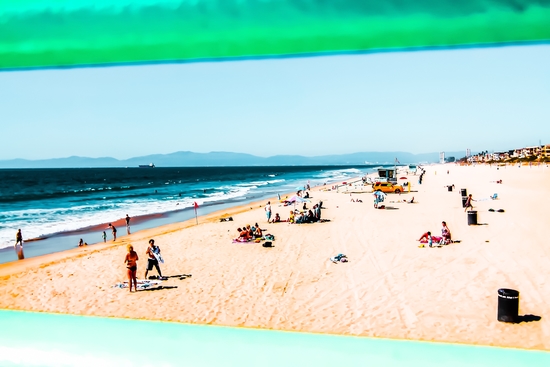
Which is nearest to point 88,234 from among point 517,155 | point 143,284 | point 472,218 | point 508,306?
point 143,284

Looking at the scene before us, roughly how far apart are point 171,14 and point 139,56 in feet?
0.60

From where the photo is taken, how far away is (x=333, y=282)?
18.3 feet

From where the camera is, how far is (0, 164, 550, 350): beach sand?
4.18 metres

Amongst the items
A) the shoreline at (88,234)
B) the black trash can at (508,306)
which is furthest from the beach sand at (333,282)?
the shoreline at (88,234)

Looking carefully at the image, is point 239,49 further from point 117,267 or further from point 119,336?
point 117,267

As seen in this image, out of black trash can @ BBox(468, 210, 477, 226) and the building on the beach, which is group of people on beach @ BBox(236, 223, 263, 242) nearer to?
black trash can @ BBox(468, 210, 477, 226)

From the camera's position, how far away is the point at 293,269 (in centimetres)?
637

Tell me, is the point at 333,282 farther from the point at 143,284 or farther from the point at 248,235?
the point at 248,235

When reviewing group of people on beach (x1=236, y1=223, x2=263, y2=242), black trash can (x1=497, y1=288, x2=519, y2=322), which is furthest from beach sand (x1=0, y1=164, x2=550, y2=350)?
group of people on beach (x1=236, y1=223, x2=263, y2=242)

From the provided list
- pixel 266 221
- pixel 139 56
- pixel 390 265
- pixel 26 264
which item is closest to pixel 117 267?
pixel 26 264

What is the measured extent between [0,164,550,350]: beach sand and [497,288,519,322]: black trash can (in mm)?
70

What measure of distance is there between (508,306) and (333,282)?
2213mm

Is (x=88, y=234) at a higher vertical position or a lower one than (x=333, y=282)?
lower

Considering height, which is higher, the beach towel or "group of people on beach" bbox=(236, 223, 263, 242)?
"group of people on beach" bbox=(236, 223, 263, 242)
